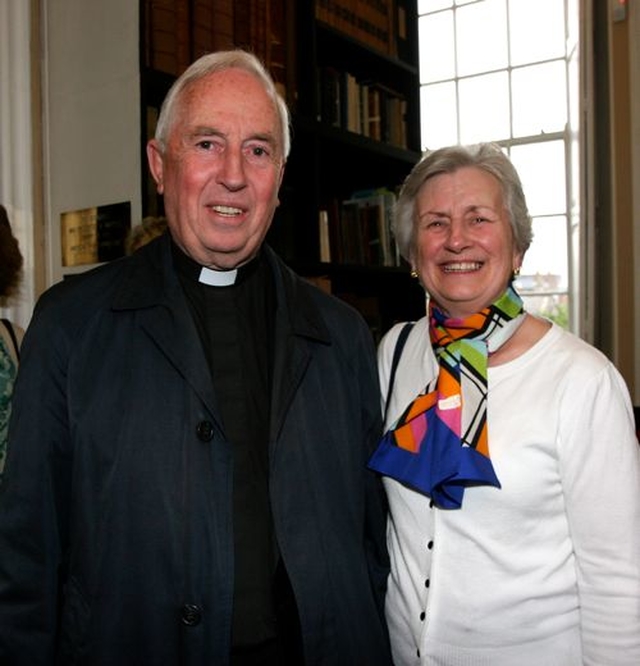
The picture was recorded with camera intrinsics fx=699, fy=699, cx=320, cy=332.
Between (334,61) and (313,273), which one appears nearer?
(313,273)

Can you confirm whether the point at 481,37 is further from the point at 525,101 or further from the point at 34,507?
the point at 34,507

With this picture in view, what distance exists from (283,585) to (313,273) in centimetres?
183

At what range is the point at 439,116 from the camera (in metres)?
5.15

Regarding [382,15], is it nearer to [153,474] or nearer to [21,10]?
[21,10]

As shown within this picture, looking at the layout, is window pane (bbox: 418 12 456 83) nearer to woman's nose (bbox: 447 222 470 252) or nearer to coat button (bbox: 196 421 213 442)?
woman's nose (bbox: 447 222 470 252)

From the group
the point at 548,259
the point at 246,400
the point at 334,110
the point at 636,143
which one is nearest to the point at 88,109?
the point at 334,110

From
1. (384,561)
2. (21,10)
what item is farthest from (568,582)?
(21,10)

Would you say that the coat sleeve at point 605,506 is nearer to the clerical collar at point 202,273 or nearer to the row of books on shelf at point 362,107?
the clerical collar at point 202,273

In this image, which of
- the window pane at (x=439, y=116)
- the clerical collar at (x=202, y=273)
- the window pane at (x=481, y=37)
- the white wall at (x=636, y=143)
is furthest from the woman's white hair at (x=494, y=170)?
the window pane at (x=481, y=37)

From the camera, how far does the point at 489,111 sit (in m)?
4.98

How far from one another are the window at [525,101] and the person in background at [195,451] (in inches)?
136

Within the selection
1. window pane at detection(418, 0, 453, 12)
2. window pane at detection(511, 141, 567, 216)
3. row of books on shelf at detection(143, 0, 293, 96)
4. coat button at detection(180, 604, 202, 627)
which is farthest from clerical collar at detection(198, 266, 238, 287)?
window pane at detection(418, 0, 453, 12)

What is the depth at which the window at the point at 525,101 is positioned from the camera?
4645mm

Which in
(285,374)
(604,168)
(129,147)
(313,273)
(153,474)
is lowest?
(153,474)
